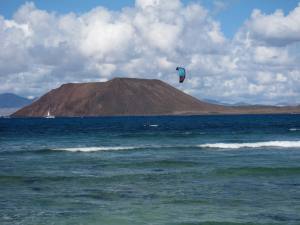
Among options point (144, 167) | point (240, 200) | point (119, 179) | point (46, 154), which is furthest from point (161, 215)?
point (46, 154)

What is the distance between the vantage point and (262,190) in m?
22.8

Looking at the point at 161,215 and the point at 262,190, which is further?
the point at 262,190

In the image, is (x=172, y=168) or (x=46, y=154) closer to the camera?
(x=172, y=168)

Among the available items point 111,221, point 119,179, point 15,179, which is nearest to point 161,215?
point 111,221

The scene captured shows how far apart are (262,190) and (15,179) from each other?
12861 mm

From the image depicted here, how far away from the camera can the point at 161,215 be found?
18.3 meters

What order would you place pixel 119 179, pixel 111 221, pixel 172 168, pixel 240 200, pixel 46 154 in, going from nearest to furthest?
1. pixel 111 221
2. pixel 240 200
3. pixel 119 179
4. pixel 172 168
5. pixel 46 154

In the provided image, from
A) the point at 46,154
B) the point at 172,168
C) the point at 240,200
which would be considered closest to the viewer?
the point at 240,200

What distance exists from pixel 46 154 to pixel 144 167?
13393 millimetres

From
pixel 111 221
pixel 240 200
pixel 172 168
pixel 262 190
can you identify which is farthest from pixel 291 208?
pixel 172 168

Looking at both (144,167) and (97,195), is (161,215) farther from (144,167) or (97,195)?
(144,167)

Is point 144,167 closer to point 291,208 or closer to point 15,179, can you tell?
point 15,179

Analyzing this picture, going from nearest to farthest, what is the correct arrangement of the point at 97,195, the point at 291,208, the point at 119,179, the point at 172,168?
the point at 291,208, the point at 97,195, the point at 119,179, the point at 172,168

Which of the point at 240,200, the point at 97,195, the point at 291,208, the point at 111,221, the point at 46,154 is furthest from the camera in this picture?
the point at 46,154
